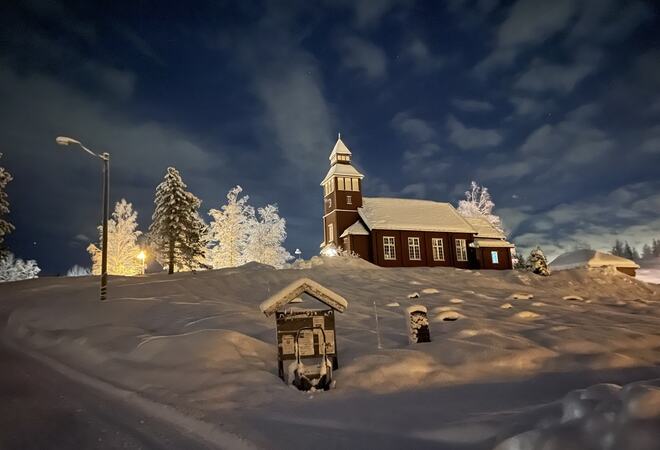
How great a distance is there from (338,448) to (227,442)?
1.75 metres

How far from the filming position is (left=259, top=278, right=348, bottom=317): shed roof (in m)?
10.2

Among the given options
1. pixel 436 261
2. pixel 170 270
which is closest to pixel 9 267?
pixel 170 270

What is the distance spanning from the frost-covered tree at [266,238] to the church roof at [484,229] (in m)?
23.4

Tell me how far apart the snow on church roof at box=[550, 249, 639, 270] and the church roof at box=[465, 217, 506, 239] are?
13.8 m

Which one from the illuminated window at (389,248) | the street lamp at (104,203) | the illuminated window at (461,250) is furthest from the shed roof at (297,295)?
the illuminated window at (461,250)

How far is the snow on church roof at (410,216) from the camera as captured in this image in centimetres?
4219

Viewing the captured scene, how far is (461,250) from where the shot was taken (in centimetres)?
4400

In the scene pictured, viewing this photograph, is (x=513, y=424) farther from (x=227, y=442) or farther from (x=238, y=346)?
(x=238, y=346)

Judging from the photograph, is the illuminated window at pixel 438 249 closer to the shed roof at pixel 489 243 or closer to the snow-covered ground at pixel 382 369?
the shed roof at pixel 489 243

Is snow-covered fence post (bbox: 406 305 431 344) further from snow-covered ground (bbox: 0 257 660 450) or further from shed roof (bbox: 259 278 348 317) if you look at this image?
shed roof (bbox: 259 278 348 317)

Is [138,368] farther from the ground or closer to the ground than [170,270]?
closer to the ground

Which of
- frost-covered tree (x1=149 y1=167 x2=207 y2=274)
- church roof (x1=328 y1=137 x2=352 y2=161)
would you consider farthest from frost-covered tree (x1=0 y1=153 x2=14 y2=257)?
church roof (x1=328 y1=137 x2=352 y2=161)

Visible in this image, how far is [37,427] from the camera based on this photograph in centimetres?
657

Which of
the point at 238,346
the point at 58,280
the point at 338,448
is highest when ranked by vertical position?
the point at 58,280
